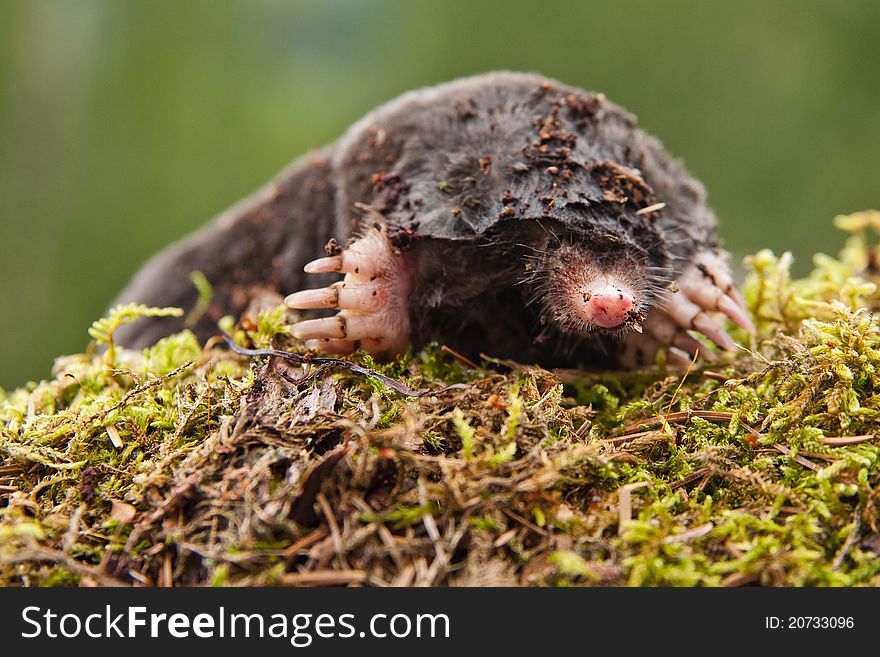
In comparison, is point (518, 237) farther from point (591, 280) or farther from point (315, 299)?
point (315, 299)

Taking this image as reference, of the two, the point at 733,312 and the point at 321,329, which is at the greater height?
the point at 733,312

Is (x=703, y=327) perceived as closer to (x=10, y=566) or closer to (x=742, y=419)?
(x=742, y=419)

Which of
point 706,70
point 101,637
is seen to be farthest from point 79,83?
point 101,637

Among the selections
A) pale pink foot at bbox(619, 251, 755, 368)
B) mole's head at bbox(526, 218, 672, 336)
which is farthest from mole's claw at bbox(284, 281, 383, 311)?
pale pink foot at bbox(619, 251, 755, 368)

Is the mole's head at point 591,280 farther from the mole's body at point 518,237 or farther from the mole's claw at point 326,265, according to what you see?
the mole's claw at point 326,265

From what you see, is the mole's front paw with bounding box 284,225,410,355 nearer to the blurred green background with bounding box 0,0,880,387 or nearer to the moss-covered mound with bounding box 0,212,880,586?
the moss-covered mound with bounding box 0,212,880,586

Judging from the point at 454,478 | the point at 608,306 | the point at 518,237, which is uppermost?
the point at 518,237

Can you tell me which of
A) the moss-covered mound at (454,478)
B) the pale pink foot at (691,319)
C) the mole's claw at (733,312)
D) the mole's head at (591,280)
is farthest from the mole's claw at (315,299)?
the mole's claw at (733,312)

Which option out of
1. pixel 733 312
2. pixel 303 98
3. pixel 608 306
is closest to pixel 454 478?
pixel 608 306
